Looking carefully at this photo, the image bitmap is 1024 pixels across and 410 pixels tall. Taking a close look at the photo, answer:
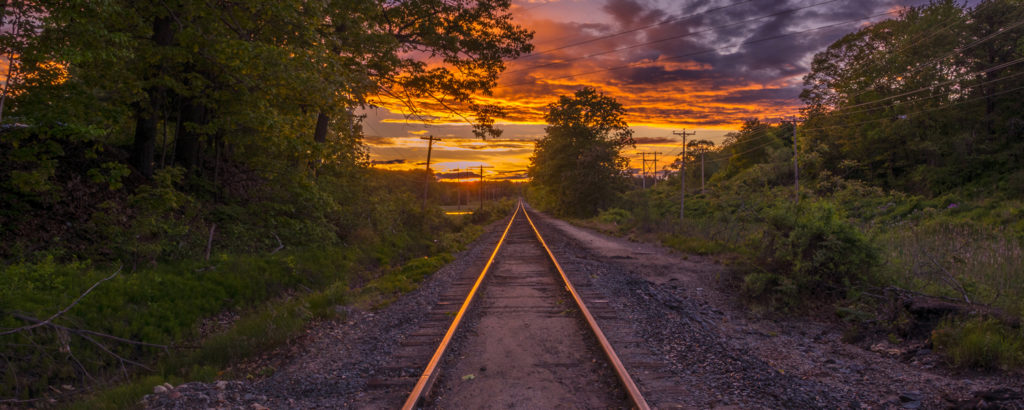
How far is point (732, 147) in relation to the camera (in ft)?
209

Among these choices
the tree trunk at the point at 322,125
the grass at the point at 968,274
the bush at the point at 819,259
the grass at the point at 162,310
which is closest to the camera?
the grass at the point at 162,310

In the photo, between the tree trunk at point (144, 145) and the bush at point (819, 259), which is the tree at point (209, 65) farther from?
the bush at point (819, 259)

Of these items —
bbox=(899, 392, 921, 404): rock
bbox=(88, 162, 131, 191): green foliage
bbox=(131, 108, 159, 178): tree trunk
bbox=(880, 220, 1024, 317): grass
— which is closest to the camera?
bbox=(899, 392, 921, 404): rock

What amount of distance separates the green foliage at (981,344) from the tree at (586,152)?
37965 millimetres

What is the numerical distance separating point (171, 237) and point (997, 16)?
44122 mm

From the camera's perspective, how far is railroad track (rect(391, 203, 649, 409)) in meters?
4.37

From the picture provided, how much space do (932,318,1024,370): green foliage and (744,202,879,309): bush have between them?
241 cm

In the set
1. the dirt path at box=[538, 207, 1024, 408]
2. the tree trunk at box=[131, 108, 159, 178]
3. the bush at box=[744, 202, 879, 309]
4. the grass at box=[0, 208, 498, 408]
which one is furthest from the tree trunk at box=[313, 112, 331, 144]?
the bush at box=[744, 202, 879, 309]

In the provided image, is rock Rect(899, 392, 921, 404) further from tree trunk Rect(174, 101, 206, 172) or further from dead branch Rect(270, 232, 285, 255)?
tree trunk Rect(174, 101, 206, 172)

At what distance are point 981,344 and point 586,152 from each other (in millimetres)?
39136

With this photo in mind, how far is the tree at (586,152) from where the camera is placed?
1718 inches

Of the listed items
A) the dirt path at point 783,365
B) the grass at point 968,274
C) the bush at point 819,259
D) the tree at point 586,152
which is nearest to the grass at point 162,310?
the dirt path at point 783,365

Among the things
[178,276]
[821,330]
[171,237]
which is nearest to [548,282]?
[821,330]

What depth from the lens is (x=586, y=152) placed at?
43.5m
